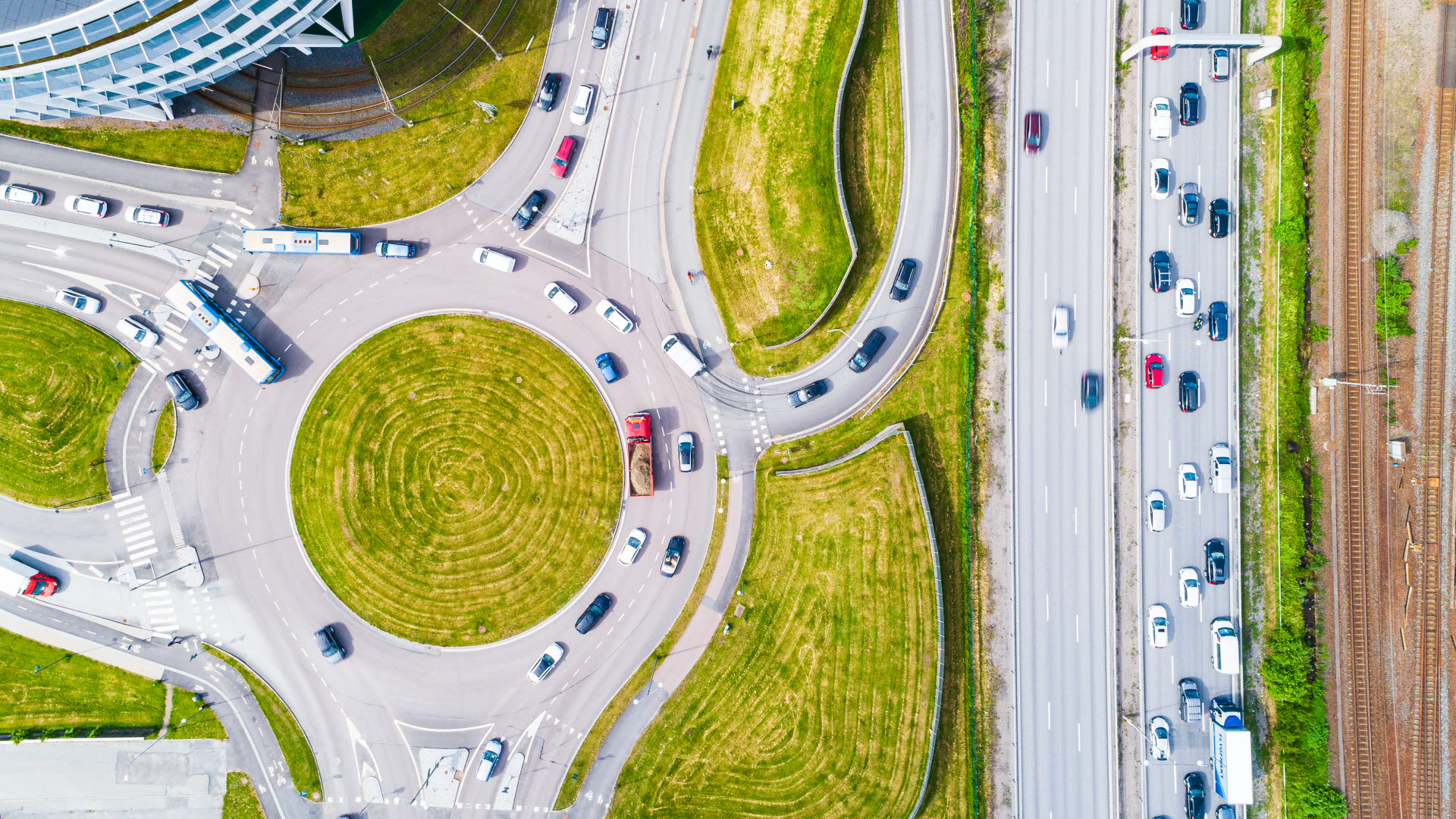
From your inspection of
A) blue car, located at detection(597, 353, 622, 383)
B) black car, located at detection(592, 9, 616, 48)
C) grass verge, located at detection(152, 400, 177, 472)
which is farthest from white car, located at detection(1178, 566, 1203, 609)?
grass verge, located at detection(152, 400, 177, 472)

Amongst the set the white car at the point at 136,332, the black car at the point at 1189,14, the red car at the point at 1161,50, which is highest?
the black car at the point at 1189,14

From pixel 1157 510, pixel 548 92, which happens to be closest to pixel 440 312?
pixel 548 92

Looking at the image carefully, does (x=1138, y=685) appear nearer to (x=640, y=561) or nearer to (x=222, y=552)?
(x=640, y=561)

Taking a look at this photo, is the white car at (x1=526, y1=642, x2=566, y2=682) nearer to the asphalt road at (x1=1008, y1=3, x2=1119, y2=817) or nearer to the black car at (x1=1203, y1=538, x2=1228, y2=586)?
the asphalt road at (x1=1008, y1=3, x2=1119, y2=817)

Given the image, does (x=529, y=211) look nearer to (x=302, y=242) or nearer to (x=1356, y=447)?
(x=302, y=242)

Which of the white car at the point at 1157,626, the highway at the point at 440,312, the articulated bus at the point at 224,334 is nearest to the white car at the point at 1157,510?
the white car at the point at 1157,626

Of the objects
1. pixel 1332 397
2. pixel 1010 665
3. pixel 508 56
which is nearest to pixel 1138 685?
pixel 1010 665

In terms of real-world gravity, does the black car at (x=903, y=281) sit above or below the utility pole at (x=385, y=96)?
below

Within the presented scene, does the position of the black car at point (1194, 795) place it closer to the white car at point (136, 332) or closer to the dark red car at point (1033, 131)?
the dark red car at point (1033, 131)
